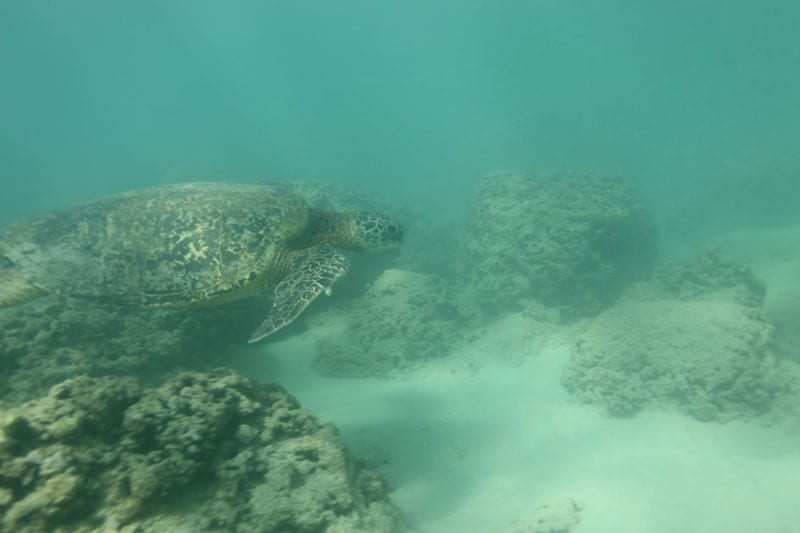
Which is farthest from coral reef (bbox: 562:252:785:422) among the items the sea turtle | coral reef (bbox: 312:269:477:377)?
the sea turtle

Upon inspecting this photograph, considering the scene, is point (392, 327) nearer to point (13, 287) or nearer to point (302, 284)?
point (302, 284)

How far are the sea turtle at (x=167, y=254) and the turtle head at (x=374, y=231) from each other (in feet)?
3.61

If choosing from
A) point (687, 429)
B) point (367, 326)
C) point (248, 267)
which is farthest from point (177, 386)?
point (687, 429)

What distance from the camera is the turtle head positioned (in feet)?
22.4

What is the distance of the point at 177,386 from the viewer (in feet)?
9.39

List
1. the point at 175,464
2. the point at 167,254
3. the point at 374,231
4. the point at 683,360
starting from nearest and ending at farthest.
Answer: the point at 175,464 < the point at 167,254 < the point at 683,360 < the point at 374,231

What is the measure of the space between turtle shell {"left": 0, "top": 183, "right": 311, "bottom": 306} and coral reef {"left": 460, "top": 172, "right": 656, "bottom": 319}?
5025mm

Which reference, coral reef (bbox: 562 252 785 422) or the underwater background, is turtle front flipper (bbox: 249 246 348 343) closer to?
the underwater background

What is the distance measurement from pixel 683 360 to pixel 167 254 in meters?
7.47

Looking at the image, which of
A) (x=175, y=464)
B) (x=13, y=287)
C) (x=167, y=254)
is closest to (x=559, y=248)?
(x=167, y=254)

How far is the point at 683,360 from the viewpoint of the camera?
5547mm

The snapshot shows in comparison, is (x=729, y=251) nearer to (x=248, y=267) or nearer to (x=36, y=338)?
(x=248, y=267)

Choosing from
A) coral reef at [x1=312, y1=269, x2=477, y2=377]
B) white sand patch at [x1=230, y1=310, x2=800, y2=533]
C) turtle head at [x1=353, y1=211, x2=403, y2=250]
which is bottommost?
white sand patch at [x1=230, y1=310, x2=800, y2=533]

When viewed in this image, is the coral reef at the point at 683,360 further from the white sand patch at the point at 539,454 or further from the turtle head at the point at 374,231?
the turtle head at the point at 374,231
